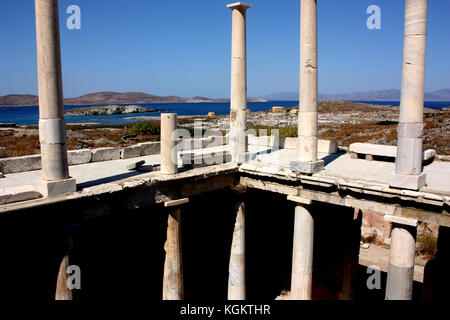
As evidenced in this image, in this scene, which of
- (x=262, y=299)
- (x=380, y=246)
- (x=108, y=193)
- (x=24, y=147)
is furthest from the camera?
(x=24, y=147)

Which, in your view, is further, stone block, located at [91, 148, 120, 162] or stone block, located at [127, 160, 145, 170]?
stone block, located at [91, 148, 120, 162]

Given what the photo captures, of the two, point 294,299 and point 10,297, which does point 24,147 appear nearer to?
point 10,297

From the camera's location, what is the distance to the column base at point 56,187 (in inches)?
263

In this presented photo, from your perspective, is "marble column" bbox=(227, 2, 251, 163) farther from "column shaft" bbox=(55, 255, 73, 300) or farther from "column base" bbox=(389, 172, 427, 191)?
"column shaft" bbox=(55, 255, 73, 300)

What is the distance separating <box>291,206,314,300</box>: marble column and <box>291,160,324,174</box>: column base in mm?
A: 915

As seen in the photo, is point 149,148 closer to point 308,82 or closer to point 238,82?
point 238,82

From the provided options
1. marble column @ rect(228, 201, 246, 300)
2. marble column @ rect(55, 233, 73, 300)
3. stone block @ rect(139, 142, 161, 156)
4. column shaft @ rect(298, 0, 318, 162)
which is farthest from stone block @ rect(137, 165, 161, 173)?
column shaft @ rect(298, 0, 318, 162)

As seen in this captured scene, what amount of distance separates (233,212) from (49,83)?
5786 mm

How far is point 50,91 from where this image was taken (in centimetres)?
666

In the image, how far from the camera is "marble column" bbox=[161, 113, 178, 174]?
8.32 meters

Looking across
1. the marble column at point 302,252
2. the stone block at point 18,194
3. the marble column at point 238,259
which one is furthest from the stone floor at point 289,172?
the marble column at point 238,259
